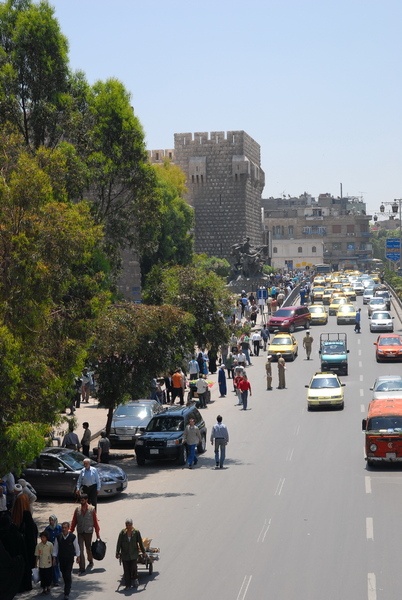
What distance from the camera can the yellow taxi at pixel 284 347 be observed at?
4272 centimetres

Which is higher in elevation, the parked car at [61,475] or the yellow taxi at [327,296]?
the yellow taxi at [327,296]

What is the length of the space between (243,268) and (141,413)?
149ft

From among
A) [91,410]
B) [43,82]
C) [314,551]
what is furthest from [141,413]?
[314,551]

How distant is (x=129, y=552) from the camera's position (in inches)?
535

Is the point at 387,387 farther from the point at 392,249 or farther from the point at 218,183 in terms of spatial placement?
the point at 218,183

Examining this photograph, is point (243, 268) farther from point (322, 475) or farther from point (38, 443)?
point (38, 443)

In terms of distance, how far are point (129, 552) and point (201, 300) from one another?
1309 centimetres

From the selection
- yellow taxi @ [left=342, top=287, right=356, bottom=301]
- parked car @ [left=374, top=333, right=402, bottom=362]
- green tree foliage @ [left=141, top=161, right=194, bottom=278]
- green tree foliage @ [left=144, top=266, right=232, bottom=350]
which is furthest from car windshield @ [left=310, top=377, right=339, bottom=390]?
yellow taxi @ [left=342, top=287, right=356, bottom=301]

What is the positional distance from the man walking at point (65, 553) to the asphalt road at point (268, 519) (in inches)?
9.7

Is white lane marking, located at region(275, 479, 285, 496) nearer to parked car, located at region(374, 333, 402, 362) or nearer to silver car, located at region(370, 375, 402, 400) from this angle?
silver car, located at region(370, 375, 402, 400)

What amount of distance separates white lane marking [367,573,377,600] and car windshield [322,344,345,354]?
2495cm

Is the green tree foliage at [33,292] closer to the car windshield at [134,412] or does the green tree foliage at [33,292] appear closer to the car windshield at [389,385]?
the car windshield at [134,412]

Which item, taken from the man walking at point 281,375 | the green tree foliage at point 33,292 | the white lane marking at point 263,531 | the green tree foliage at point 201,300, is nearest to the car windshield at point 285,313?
the man walking at point 281,375

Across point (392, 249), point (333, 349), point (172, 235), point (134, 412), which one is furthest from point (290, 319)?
point (392, 249)
